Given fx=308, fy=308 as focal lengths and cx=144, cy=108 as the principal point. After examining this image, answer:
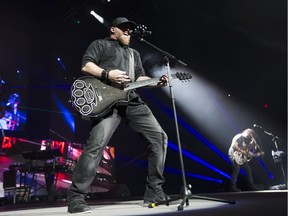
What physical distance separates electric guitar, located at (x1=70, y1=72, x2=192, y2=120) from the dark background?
4.40m

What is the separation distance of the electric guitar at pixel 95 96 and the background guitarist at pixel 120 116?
0.06 meters

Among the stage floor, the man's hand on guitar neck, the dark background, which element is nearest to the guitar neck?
the man's hand on guitar neck

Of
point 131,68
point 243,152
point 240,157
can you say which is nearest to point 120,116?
point 131,68

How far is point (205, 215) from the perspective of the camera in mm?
1797

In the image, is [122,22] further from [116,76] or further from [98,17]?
[98,17]

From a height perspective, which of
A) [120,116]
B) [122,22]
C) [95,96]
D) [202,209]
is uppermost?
[122,22]

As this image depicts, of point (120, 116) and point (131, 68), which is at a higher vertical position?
point (131, 68)

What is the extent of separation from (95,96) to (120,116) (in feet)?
1.16

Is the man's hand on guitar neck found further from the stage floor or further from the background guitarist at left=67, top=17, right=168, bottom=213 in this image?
the stage floor

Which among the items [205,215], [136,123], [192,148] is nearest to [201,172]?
[192,148]

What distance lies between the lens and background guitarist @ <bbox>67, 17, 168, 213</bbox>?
95.5 inches

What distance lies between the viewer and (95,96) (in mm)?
2496

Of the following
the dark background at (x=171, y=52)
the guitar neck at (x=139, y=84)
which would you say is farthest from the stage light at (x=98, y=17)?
the guitar neck at (x=139, y=84)

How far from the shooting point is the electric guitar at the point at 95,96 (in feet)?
8.01
